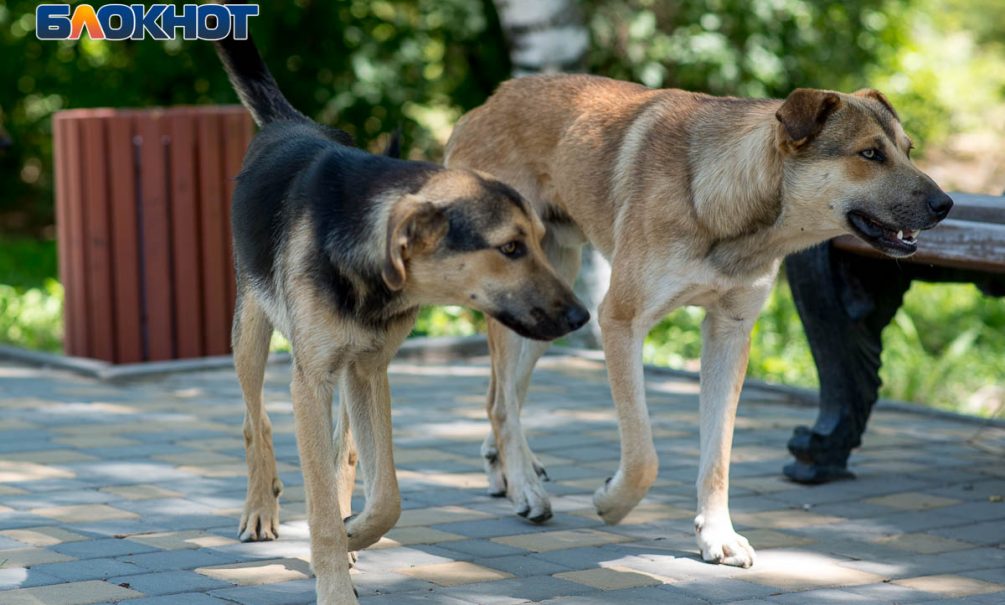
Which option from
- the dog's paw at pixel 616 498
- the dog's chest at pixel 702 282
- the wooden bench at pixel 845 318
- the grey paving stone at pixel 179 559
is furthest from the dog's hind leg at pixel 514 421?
the grey paving stone at pixel 179 559

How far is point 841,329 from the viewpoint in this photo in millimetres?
6359

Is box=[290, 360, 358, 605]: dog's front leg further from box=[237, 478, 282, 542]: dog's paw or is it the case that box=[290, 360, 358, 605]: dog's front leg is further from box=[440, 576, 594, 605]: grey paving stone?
box=[237, 478, 282, 542]: dog's paw

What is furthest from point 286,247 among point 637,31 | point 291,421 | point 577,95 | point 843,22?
point 843,22

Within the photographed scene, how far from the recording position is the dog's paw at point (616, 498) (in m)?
5.08

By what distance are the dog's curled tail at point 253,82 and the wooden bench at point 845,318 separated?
2330mm

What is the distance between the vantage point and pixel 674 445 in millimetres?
6949

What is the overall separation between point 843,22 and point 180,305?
7473mm

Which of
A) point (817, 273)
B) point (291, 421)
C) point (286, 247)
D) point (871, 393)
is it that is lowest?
point (291, 421)

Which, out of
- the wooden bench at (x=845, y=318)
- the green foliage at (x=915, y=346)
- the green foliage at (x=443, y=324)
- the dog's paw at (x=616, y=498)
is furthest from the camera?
the green foliage at (x=443, y=324)

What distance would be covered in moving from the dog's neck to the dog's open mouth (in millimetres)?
98

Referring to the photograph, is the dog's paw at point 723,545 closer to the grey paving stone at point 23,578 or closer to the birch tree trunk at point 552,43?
the grey paving stone at point 23,578

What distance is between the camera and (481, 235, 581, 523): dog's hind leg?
5480 millimetres

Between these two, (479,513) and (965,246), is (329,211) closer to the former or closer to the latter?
(479,513)

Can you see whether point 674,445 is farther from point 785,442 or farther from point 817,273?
point 817,273
